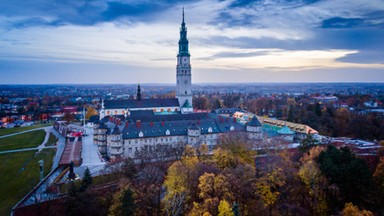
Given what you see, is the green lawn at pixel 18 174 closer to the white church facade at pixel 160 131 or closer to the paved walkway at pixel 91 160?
the paved walkway at pixel 91 160

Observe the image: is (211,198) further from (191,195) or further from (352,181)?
(352,181)

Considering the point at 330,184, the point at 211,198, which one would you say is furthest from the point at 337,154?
the point at 211,198

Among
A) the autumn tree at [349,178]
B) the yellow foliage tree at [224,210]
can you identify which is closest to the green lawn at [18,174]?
the yellow foliage tree at [224,210]

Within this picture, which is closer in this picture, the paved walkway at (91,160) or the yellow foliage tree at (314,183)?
the yellow foliage tree at (314,183)

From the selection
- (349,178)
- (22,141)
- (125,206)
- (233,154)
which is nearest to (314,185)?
(349,178)

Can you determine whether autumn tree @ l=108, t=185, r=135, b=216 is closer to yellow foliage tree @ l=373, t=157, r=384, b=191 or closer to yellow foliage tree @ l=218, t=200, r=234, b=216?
yellow foliage tree @ l=218, t=200, r=234, b=216

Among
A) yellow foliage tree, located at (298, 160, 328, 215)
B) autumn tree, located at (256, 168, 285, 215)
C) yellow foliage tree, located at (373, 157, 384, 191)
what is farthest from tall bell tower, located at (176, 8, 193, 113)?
yellow foliage tree, located at (373, 157, 384, 191)
